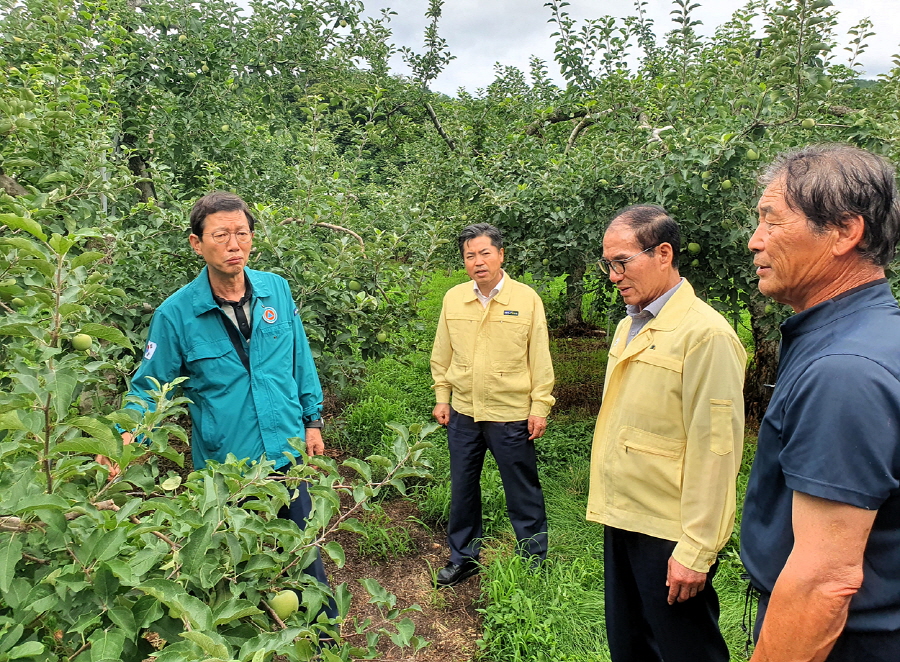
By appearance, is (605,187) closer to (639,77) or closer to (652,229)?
(639,77)

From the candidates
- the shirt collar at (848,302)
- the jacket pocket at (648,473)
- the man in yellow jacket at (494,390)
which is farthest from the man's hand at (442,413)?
the shirt collar at (848,302)

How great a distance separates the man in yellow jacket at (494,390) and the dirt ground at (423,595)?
11cm

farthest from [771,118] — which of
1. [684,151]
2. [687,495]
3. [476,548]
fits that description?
[476,548]

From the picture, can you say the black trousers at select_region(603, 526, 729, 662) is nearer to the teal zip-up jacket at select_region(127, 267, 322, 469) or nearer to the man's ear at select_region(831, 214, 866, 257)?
the man's ear at select_region(831, 214, 866, 257)

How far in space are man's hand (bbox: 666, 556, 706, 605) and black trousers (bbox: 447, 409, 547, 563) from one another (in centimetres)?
125

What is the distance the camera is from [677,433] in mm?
1815

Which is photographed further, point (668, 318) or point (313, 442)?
point (313, 442)

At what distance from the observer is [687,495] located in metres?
1.75

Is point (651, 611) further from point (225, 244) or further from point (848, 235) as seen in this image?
point (225, 244)

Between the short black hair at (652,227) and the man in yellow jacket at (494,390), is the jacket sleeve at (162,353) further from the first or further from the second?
the short black hair at (652,227)

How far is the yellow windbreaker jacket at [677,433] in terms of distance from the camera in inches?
66.8

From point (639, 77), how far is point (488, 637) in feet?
14.3

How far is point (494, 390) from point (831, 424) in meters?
1.99

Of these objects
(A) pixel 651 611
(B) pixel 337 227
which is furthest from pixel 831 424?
(B) pixel 337 227
